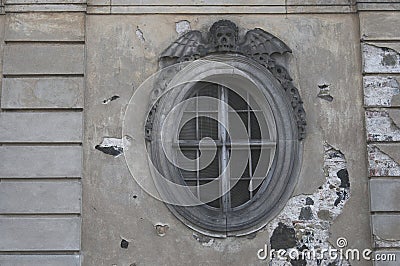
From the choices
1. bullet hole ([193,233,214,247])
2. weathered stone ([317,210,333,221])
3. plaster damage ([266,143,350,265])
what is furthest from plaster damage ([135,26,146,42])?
weathered stone ([317,210,333,221])

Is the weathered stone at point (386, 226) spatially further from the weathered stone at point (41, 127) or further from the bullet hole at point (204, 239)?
the weathered stone at point (41, 127)

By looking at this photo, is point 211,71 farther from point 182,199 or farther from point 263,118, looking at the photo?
point 182,199

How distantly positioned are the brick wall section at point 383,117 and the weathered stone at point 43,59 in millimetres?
2858

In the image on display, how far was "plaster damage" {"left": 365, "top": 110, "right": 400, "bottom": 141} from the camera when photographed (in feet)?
22.4

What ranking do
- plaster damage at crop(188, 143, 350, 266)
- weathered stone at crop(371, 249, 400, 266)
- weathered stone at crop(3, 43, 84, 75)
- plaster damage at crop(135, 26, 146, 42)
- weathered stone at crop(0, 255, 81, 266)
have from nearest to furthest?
weathered stone at crop(0, 255, 81, 266) < weathered stone at crop(371, 249, 400, 266) < plaster damage at crop(188, 143, 350, 266) < weathered stone at crop(3, 43, 84, 75) < plaster damage at crop(135, 26, 146, 42)

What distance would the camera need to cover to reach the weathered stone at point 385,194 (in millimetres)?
6648

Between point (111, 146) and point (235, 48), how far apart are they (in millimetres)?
1571

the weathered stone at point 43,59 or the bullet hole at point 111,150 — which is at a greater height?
the weathered stone at point 43,59

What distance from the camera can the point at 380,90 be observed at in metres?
6.93

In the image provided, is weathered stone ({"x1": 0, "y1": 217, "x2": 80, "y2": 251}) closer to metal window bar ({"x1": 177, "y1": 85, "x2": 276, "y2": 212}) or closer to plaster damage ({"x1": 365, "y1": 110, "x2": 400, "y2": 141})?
metal window bar ({"x1": 177, "y1": 85, "x2": 276, "y2": 212})

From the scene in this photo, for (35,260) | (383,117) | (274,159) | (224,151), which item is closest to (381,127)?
(383,117)

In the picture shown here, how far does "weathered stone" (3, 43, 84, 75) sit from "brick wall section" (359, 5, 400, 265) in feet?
9.38

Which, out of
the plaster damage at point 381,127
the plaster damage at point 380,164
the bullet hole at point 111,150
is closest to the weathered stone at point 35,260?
the bullet hole at point 111,150

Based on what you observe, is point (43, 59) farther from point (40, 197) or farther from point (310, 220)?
point (310, 220)
